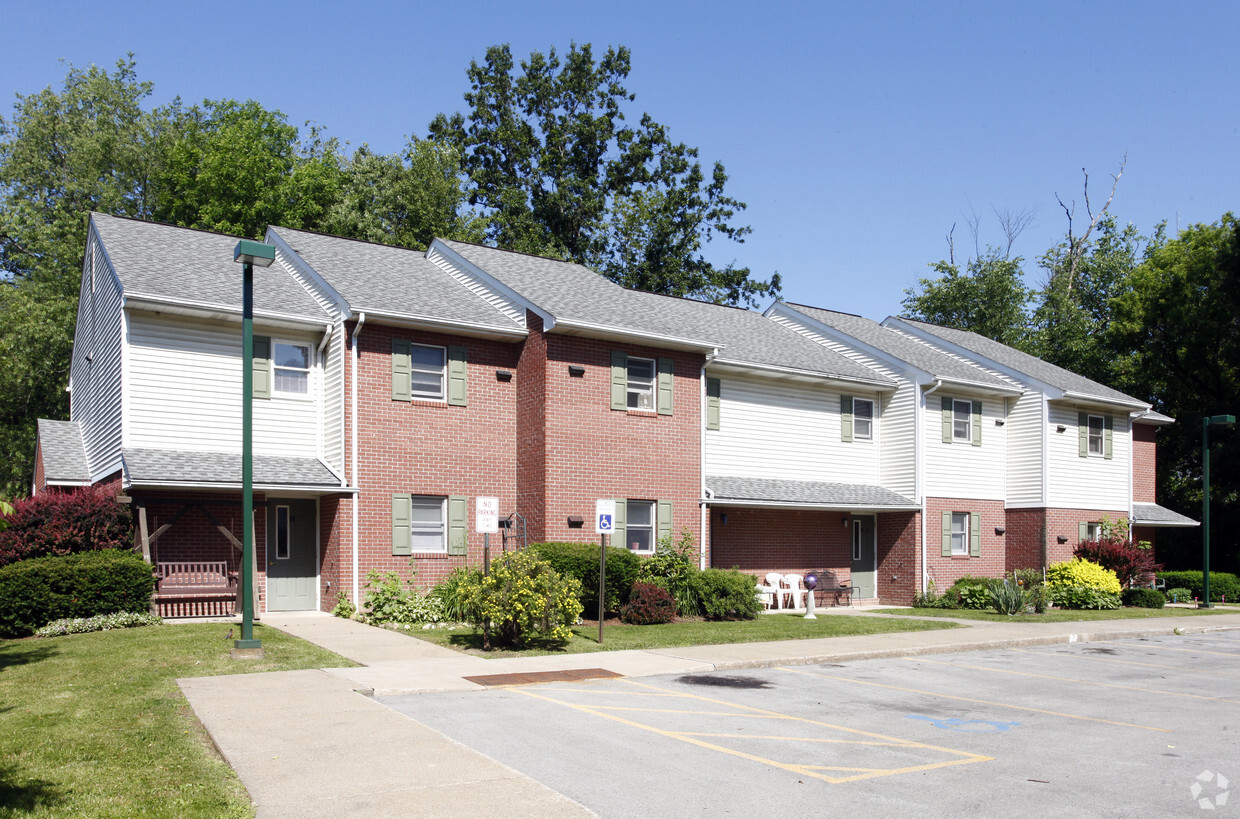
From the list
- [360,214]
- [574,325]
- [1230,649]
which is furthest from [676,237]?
[1230,649]

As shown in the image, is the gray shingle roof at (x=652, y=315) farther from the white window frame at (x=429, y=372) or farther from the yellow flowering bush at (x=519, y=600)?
the yellow flowering bush at (x=519, y=600)

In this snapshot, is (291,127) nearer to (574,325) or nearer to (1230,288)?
(574,325)

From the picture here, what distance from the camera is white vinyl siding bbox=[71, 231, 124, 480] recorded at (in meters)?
20.1

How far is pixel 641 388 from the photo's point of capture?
23.4 meters

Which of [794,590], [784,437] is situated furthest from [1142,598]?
[784,437]

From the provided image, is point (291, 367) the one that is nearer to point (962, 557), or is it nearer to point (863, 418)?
point (863, 418)

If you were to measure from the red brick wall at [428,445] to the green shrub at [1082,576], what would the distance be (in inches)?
652

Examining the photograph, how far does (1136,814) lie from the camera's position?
289 inches

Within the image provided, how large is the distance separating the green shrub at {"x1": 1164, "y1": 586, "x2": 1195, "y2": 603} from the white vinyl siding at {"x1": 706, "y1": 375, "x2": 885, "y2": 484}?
12.3 meters

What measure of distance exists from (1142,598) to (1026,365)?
324 inches

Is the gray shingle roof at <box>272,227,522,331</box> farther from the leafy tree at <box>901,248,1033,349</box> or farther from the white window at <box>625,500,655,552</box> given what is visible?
the leafy tree at <box>901,248,1033,349</box>

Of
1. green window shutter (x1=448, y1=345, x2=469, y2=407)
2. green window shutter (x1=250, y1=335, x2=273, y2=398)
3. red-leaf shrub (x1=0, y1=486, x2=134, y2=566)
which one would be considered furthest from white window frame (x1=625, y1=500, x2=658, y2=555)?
red-leaf shrub (x1=0, y1=486, x2=134, y2=566)

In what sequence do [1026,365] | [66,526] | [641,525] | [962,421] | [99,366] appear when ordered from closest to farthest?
[66,526] < [99,366] < [641,525] < [962,421] < [1026,365]

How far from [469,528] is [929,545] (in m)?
Result: 13.7
